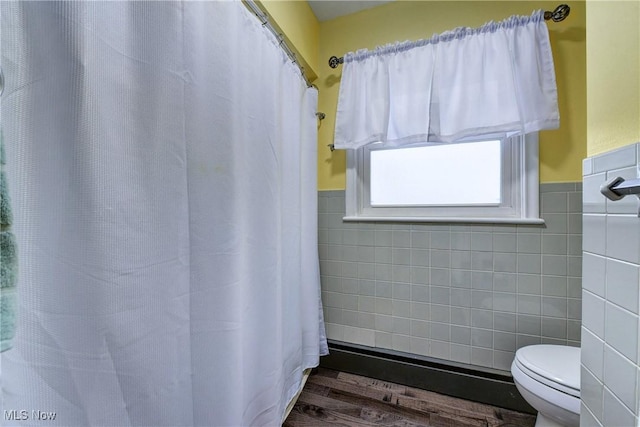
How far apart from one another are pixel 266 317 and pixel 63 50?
0.99m

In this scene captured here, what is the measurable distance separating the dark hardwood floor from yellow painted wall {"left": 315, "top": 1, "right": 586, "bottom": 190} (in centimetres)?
125

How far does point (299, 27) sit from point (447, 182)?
4.27 ft

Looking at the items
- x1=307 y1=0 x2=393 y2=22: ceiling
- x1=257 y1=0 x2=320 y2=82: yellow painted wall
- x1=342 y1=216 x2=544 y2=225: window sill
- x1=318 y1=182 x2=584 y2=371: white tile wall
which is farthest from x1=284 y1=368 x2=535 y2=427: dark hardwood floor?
x1=307 y1=0 x2=393 y2=22: ceiling

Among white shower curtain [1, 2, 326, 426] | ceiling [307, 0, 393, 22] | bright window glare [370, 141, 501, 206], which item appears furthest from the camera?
ceiling [307, 0, 393, 22]

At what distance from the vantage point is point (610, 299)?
1.73 ft

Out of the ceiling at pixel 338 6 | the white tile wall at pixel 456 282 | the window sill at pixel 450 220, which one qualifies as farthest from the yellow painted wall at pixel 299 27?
the window sill at pixel 450 220

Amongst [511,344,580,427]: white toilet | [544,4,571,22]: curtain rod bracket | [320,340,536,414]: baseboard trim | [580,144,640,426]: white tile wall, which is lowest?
[320,340,536,414]: baseboard trim

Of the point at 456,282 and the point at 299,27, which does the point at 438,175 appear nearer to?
the point at 456,282

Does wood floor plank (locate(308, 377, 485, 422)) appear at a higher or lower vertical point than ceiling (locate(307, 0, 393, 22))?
lower

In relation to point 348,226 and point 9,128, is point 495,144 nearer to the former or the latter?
point 348,226

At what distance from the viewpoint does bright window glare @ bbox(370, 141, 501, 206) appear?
1.46m

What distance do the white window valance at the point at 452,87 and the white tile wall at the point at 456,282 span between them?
44 centimetres

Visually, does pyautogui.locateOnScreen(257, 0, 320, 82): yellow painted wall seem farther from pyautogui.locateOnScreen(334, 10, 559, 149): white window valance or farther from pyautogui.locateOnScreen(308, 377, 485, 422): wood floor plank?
pyautogui.locateOnScreen(308, 377, 485, 422): wood floor plank

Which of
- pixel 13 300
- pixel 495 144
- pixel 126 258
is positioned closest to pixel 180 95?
pixel 126 258
